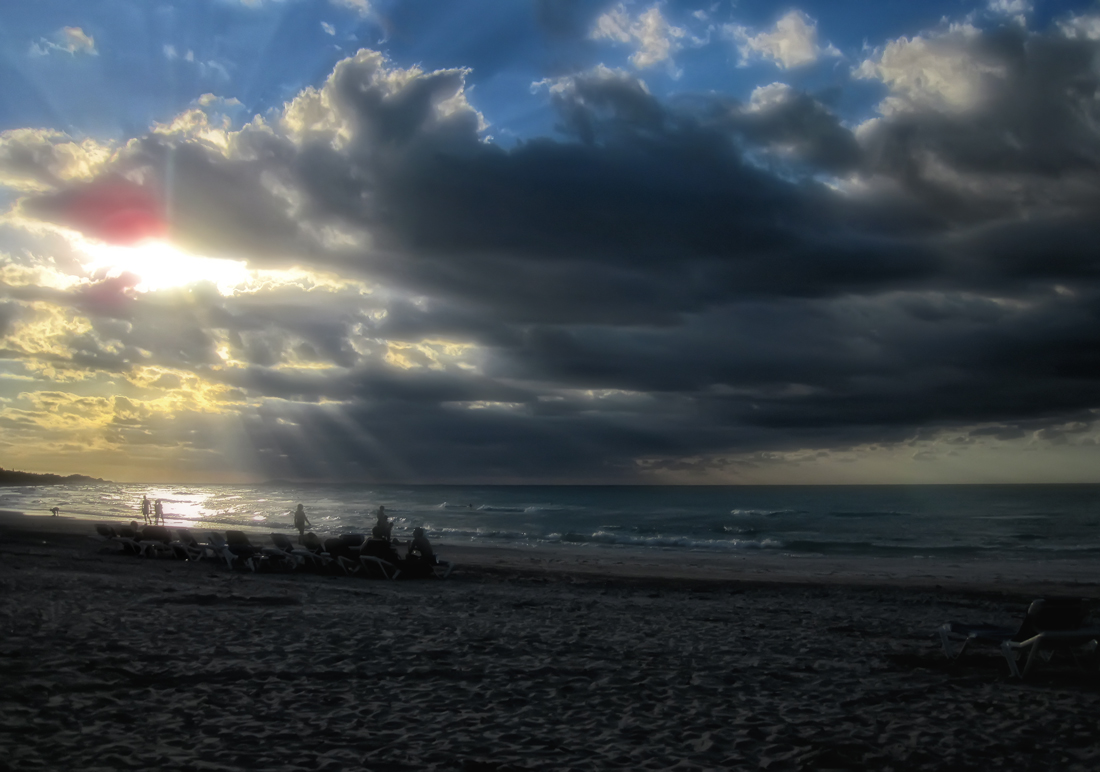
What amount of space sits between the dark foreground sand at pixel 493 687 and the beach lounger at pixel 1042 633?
263mm

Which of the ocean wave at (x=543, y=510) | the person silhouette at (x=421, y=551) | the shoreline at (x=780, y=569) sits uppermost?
the person silhouette at (x=421, y=551)

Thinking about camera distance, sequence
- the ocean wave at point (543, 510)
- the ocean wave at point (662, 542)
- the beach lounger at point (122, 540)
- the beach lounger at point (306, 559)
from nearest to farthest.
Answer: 1. the beach lounger at point (306, 559)
2. the beach lounger at point (122, 540)
3. the ocean wave at point (662, 542)
4. the ocean wave at point (543, 510)

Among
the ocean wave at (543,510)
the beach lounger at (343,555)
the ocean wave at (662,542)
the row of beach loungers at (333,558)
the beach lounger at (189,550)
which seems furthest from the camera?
the ocean wave at (543,510)

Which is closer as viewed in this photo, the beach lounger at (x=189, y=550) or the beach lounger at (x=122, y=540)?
the beach lounger at (x=189, y=550)

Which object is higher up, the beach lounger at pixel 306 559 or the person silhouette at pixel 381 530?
the person silhouette at pixel 381 530

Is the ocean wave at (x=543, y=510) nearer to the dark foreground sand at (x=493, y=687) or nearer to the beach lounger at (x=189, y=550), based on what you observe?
the beach lounger at (x=189, y=550)

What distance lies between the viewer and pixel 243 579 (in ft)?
47.5

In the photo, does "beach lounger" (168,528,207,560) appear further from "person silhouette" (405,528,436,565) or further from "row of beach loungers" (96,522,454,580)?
"person silhouette" (405,528,436,565)

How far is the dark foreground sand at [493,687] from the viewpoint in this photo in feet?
16.3

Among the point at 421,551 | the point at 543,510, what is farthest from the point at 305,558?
the point at 543,510

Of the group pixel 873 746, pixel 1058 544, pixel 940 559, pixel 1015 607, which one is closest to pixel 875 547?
pixel 940 559

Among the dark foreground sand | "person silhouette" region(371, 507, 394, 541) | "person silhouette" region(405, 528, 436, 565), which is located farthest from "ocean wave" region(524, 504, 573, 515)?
the dark foreground sand

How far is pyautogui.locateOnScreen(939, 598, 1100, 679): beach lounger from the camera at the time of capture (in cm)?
716

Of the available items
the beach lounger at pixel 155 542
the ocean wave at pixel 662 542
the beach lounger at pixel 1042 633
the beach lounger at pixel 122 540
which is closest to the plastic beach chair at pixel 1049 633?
the beach lounger at pixel 1042 633
